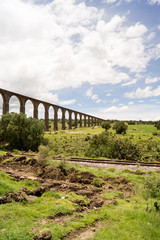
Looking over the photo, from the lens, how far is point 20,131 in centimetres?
2614

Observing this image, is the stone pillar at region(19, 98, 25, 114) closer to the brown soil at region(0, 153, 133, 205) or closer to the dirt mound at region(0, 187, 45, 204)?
the brown soil at region(0, 153, 133, 205)

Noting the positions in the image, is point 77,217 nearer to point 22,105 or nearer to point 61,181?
point 61,181

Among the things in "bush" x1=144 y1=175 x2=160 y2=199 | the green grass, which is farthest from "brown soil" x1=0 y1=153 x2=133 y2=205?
"bush" x1=144 y1=175 x2=160 y2=199

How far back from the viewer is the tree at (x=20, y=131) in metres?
24.8

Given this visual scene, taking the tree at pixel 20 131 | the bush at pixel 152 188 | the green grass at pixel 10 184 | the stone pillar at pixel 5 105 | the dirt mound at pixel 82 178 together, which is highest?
the stone pillar at pixel 5 105

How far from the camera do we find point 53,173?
10.9m

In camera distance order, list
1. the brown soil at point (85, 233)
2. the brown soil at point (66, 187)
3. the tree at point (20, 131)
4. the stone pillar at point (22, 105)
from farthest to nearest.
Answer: the stone pillar at point (22, 105) → the tree at point (20, 131) → the brown soil at point (66, 187) → the brown soil at point (85, 233)

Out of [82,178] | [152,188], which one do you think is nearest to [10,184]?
[82,178]

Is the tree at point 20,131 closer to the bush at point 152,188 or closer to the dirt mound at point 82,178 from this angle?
the dirt mound at point 82,178

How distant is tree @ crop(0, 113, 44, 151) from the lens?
24.8 m

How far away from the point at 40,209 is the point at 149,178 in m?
6.12

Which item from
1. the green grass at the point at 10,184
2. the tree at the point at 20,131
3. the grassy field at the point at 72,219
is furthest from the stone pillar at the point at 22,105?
the grassy field at the point at 72,219

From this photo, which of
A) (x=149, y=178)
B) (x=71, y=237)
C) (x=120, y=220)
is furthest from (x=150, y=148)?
(x=71, y=237)

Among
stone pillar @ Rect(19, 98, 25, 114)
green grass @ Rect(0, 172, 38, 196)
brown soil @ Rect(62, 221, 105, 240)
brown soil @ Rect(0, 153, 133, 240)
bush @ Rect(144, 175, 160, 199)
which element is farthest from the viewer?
stone pillar @ Rect(19, 98, 25, 114)
